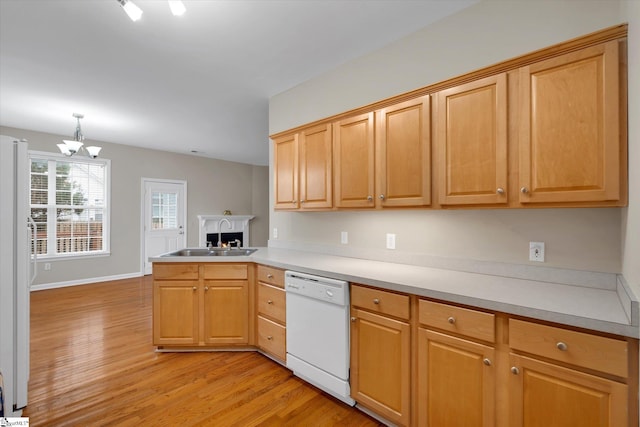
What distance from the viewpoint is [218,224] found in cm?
759

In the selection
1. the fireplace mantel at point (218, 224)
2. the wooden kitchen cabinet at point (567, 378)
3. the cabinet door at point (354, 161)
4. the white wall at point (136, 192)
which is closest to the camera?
the wooden kitchen cabinet at point (567, 378)

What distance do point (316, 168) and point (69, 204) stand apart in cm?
525

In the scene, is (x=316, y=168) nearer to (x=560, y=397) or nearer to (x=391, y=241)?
(x=391, y=241)

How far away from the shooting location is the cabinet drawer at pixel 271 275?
2507 millimetres

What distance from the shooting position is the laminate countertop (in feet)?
3.74

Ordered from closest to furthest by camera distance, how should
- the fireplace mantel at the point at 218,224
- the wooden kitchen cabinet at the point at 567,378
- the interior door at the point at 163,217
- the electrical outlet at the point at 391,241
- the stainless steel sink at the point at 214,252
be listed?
1. the wooden kitchen cabinet at the point at 567,378
2. the electrical outlet at the point at 391,241
3. the stainless steel sink at the point at 214,252
4. the interior door at the point at 163,217
5. the fireplace mantel at the point at 218,224

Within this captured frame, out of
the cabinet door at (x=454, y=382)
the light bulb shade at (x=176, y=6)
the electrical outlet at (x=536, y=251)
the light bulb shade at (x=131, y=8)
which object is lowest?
the cabinet door at (x=454, y=382)

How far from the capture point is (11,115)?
4195 mm

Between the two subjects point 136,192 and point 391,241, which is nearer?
point 391,241

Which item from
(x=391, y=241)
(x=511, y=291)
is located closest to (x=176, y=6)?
(x=391, y=241)

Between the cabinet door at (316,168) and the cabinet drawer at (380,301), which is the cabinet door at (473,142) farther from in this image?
the cabinet door at (316,168)

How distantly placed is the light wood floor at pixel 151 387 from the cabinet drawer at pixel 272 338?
135 mm

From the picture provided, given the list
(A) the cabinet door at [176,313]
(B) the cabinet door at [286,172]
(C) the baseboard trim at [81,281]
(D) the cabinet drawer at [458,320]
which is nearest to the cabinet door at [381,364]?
(D) the cabinet drawer at [458,320]

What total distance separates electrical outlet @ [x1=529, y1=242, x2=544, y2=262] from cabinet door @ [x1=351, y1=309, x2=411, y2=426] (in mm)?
860
